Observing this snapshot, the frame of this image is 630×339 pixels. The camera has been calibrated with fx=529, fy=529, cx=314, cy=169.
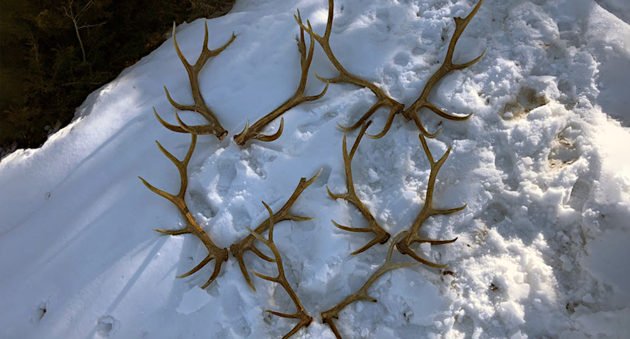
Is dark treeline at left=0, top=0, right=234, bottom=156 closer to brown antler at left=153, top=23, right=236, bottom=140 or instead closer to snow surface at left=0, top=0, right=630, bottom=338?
snow surface at left=0, top=0, right=630, bottom=338

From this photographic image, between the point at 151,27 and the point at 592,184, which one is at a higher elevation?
the point at 151,27

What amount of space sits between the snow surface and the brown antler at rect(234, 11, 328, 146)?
40mm

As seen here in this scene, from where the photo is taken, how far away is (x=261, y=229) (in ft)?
6.00

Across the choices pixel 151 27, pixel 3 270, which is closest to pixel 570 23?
pixel 151 27

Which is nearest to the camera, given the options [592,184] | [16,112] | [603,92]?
[592,184]

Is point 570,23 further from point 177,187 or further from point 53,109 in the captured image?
point 53,109

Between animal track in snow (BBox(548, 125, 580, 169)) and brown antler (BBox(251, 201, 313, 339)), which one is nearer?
brown antler (BBox(251, 201, 313, 339))

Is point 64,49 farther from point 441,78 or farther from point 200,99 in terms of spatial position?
point 441,78

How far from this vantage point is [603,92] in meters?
1.92

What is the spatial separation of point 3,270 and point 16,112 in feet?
2.39

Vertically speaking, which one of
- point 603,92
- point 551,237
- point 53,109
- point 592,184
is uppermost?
point 53,109

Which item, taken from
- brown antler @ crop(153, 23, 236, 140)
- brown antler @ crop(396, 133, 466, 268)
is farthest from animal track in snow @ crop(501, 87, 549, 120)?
brown antler @ crop(153, 23, 236, 140)

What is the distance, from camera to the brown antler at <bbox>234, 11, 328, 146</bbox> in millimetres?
1923

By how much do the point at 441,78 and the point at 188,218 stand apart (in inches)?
41.5
